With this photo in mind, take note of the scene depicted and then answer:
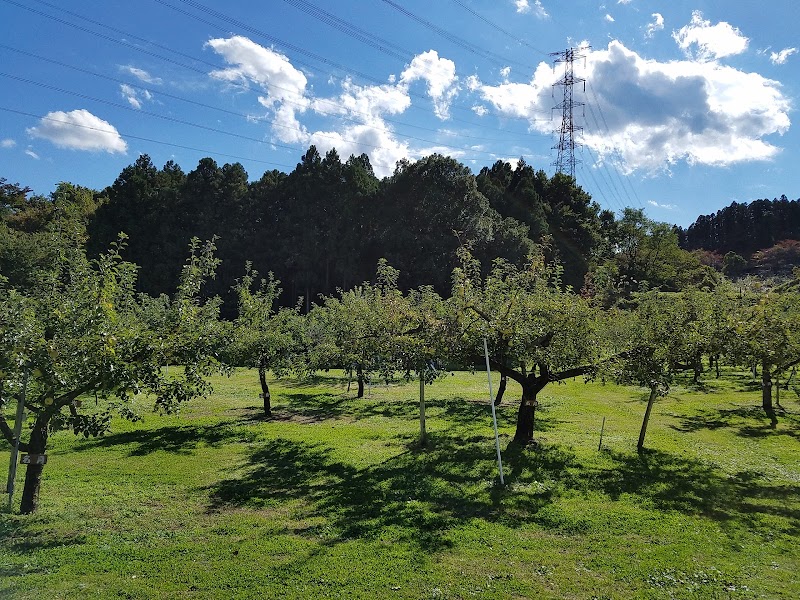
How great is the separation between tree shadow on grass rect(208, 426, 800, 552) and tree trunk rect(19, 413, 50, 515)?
10.1 feet

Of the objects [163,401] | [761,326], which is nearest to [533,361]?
[761,326]

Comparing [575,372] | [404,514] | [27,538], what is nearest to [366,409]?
[575,372]

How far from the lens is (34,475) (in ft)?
30.9

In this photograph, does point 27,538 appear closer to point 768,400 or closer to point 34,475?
point 34,475

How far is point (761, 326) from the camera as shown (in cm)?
1292

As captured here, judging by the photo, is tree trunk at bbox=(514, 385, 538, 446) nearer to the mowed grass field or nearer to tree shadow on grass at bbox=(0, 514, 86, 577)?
the mowed grass field

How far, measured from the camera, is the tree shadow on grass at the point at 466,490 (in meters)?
9.29

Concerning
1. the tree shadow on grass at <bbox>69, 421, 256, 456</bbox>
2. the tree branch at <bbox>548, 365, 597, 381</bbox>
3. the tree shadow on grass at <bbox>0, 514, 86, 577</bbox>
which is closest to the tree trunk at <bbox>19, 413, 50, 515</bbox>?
the tree shadow on grass at <bbox>0, 514, 86, 577</bbox>

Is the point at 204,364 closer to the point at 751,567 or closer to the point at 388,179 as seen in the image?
the point at 751,567

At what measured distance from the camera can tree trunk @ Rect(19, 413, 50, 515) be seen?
9180mm

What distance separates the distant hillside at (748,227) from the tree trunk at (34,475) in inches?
4253

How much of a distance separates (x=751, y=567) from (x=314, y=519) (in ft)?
23.0

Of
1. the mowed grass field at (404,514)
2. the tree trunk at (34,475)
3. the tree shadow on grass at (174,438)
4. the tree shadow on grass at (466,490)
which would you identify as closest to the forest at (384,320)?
the tree trunk at (34,475)

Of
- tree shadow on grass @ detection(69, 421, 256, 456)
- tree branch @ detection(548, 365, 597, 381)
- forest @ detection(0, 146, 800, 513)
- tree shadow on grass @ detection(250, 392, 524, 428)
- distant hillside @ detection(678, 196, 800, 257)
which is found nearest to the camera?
forest @ detection(0, 146, 800, 513)
